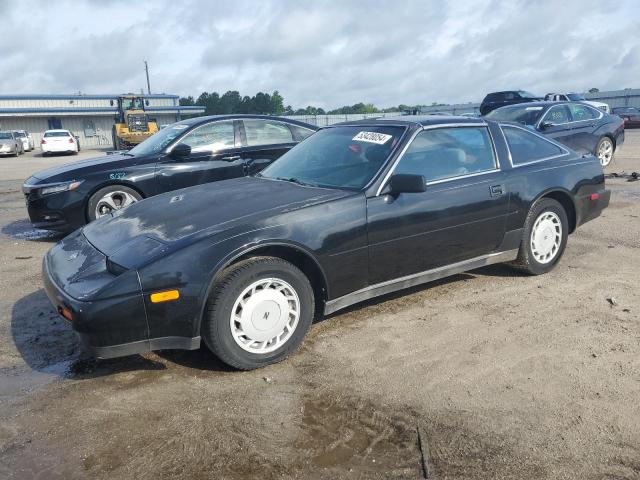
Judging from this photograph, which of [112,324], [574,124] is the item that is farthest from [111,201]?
[574,124]

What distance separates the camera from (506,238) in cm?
461

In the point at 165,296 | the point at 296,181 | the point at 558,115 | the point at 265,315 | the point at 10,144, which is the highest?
the point at 10,144

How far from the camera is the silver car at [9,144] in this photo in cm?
2948

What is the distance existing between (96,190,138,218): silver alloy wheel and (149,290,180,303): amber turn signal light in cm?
398

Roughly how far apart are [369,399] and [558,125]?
9.03 meters

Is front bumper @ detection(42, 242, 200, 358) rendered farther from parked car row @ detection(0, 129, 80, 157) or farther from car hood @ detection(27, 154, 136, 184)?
parked car row @ detection(0, 129, 80, 157)

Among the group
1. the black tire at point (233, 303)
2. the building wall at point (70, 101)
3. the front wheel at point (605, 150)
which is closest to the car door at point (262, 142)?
the black tire at point (233, 303)

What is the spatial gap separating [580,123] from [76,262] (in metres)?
10.2

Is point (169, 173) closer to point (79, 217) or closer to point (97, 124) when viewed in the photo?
point (79, 217)

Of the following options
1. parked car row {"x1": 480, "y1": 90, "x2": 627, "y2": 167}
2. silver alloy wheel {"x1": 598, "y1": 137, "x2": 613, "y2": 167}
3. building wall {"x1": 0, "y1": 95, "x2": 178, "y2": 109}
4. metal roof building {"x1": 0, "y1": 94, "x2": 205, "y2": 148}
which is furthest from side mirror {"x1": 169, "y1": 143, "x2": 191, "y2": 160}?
building wall {"x1": 0, "y1": 95, "x2": 178, "y2": 109}

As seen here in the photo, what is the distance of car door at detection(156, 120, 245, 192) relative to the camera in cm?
691

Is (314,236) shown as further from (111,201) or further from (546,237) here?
(111,201)

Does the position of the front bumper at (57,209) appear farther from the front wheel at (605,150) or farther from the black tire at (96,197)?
Result: the front wheel at (605,150)

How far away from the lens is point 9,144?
2973 centimetres
